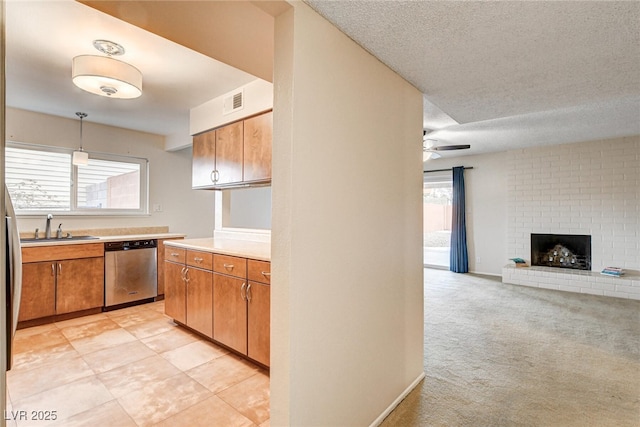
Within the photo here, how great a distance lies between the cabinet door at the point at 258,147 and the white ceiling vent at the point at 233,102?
20 centimetres

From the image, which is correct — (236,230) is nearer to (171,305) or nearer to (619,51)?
(171,305)

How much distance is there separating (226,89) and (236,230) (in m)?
1.56

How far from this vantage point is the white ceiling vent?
3.14m

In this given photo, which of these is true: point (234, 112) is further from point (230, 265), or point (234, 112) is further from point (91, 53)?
point (230, 265)

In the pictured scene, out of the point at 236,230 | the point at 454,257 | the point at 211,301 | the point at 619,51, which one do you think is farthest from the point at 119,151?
the point at 454,257

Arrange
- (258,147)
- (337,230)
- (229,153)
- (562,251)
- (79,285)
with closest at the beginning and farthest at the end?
(337,230) → (258,147) → (229,153) → (79,285) → (562,251)

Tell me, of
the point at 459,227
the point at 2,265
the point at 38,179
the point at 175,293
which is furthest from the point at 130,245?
the point at 459,227

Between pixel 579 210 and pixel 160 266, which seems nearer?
pixel 160 266

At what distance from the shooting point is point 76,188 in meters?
4.25

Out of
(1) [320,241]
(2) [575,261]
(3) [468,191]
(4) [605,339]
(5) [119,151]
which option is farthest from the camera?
(3) [468,191]

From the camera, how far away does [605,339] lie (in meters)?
3.11

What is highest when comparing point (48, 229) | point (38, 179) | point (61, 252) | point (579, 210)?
point (38, 179)

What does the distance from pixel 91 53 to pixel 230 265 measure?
2.05m

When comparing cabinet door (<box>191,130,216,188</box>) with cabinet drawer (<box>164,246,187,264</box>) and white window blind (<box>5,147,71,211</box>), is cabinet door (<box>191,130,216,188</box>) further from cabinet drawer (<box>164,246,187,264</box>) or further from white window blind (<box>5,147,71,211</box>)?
white window blind (<box>5,147,71,211</box>)
